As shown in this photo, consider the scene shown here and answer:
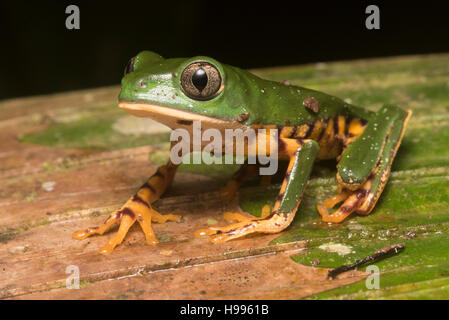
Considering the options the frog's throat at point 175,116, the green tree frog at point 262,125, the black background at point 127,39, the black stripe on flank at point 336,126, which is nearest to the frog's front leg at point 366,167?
the green tree frog at point 262,125

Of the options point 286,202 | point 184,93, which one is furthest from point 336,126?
point 184,93

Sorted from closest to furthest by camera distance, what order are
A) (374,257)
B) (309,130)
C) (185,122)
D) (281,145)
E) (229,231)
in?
(374,257) < (185,122) < (229,231) < (281,145) < (309,130)

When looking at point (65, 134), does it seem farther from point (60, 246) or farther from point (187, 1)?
point (187, 1)

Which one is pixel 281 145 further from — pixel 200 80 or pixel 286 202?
pixel 200 80

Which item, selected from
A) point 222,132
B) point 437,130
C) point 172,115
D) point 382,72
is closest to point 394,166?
point 437,130

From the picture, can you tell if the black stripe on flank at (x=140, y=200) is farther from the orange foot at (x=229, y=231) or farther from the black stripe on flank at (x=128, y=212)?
the orange foot at (x=229, y=231)

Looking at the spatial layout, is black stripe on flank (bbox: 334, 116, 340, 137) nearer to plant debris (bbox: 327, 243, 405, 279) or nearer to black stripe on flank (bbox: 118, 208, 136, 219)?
plant debris (bbox: 327, 243, 405, 279)

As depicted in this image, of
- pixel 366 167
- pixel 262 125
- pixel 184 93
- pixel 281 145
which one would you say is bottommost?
pixel 366 167

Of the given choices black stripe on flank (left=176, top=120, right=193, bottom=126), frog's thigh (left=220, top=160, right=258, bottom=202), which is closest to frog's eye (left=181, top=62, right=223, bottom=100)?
black stripe on flank (left=176, top=120, right=193, bottom=126)
